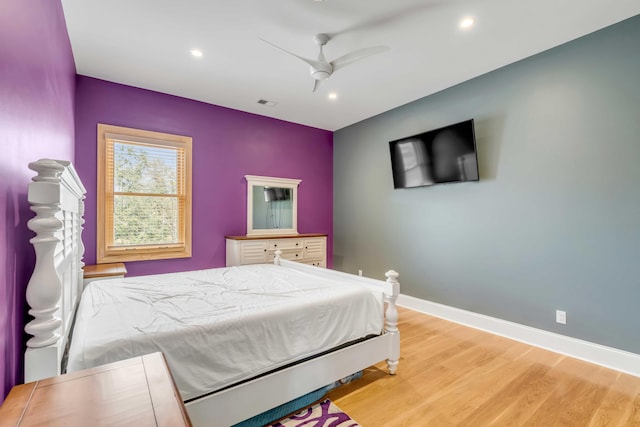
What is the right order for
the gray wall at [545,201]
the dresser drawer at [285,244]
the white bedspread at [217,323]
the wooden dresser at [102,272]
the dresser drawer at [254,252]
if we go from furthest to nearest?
the dresser drawer at [285,244] < the dresser drawer at [254,252] < the wooden dresser at [102,272] < the gray wall at [545,201] < the white bedspread at [217,323]

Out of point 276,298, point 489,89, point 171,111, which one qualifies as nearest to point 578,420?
point 276,298

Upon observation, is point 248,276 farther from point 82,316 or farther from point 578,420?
point 578,420

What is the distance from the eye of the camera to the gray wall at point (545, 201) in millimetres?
2457

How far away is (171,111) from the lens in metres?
3.84

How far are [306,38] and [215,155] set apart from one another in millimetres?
2182

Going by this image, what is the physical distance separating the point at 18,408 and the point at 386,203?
416 cm

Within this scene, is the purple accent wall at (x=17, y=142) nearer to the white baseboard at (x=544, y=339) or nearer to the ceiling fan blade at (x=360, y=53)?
the ceiling fan blade at (x=360, y=53)

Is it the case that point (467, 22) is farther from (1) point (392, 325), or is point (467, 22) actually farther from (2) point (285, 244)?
(2) point (285, 244)

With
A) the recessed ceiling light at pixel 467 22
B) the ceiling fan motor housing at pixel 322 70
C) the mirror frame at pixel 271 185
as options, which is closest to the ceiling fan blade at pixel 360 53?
the ceiling fan motor housing at pixel 322 70

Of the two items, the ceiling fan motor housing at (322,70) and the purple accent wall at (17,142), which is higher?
the ceiling fan motor housing at (322,70)

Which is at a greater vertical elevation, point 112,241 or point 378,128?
point 378,128

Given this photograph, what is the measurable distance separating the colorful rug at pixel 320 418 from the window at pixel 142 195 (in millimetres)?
2724

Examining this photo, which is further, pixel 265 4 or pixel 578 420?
pixel 265 4

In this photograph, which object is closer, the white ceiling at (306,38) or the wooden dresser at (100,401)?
the wooden dresser at (100,401)
